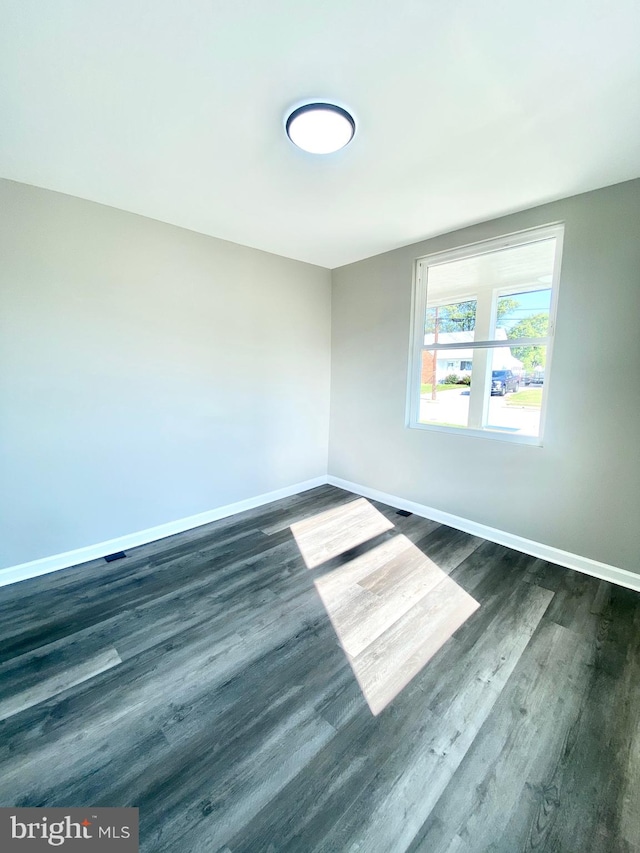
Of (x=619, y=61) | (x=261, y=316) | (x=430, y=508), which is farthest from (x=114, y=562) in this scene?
(x=619, y=61)

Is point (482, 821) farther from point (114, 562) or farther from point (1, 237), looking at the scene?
point (1, 237)

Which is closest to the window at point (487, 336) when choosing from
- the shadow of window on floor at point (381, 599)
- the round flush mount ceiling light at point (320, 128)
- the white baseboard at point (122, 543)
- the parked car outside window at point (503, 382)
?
the parked car outside window at point (503, 382)

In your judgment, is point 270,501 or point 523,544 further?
point 270,501

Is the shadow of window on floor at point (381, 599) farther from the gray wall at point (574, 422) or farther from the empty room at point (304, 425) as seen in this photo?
the gray wall at point (574, 422)

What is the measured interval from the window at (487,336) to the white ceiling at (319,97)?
508 millimetres

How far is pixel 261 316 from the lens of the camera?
3492 millimetres

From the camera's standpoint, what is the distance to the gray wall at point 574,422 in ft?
7.41

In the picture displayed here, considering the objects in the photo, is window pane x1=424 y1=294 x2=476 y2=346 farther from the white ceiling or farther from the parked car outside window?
the white ceiling

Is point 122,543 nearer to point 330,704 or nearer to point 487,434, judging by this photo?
point 330,704

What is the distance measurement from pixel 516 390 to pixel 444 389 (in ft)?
2.10

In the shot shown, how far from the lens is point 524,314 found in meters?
2.70

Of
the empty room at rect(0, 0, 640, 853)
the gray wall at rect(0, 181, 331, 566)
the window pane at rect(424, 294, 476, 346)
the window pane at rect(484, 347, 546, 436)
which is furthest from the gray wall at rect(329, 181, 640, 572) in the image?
the gray wall at rect(0, 181, 331, 566)

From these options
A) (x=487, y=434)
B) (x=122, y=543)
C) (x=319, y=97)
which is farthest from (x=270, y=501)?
(x=319, y=97)

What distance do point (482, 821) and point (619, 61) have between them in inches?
109
